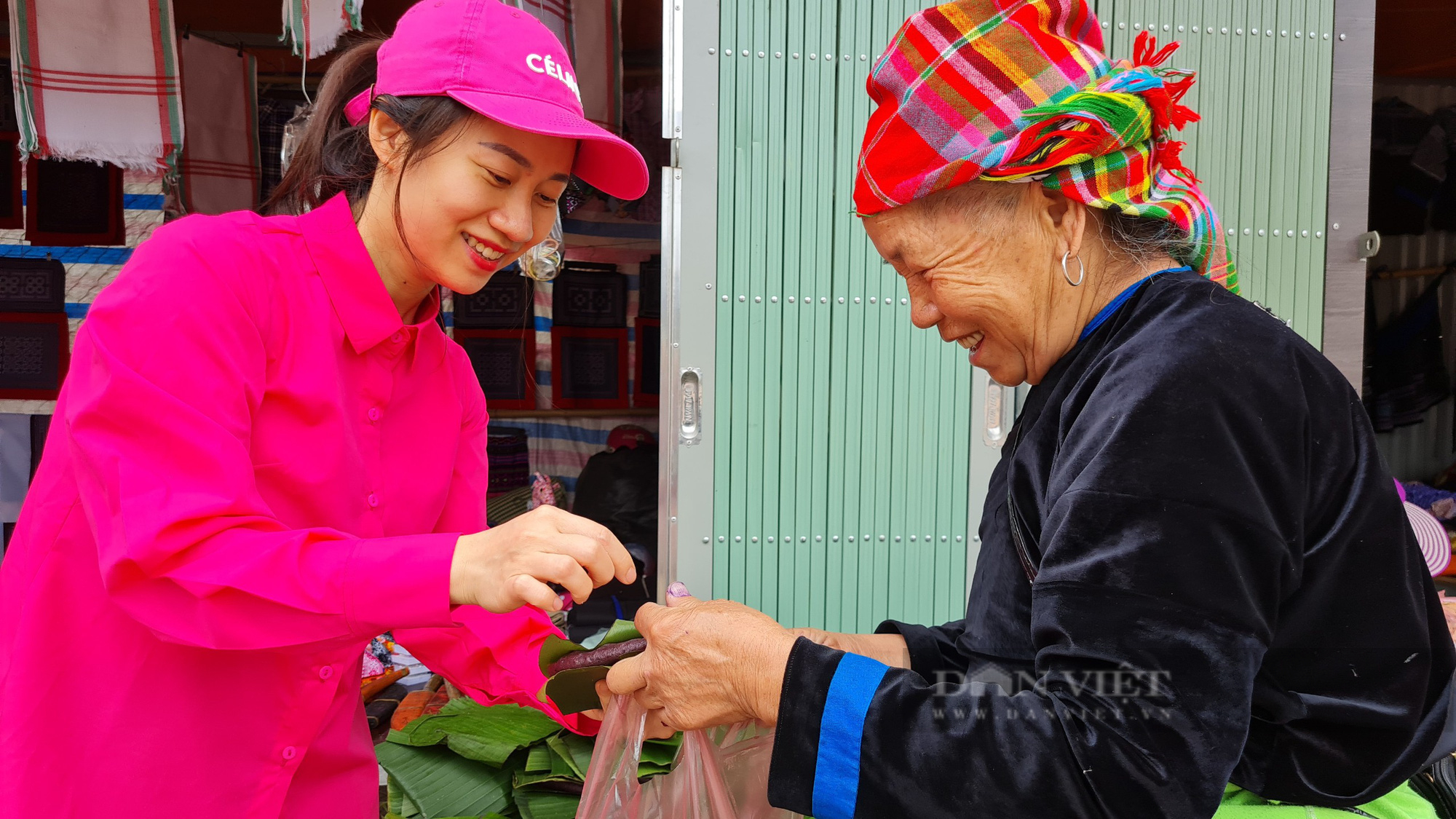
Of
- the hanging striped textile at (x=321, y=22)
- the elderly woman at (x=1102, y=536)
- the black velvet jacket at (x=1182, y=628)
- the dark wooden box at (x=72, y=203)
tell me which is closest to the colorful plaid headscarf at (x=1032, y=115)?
the elderly woman at (x=1102, y=536)

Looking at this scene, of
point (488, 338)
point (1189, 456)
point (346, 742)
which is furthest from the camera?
point (488, 338)

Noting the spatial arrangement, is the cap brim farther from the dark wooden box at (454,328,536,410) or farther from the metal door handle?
the dark wooden box at (454,328,536,410)

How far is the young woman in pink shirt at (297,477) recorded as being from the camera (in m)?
1.02

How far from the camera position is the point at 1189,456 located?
90 centimetres

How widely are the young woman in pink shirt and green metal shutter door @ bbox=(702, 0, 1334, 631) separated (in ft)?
4.13

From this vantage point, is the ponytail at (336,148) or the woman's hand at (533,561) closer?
the woman's hand at (533,561)

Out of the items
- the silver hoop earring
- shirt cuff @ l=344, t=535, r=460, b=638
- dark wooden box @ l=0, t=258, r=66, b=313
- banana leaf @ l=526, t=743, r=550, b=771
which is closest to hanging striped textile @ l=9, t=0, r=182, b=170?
dark wooden box @ l=0, t=258, r=66, b=313

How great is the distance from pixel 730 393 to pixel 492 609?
1743 mm

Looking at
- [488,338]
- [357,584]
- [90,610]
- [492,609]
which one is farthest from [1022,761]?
[488,338]

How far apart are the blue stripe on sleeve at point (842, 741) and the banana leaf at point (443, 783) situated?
1535 millimetres

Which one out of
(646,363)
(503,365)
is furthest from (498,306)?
(646,363)

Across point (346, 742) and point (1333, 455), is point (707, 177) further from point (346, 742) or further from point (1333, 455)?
point (1333, 455)

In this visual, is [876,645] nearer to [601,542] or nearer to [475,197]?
[601,542]

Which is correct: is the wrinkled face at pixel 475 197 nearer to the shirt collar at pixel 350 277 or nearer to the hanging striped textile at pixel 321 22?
the shirt collar at pixel 350 277
